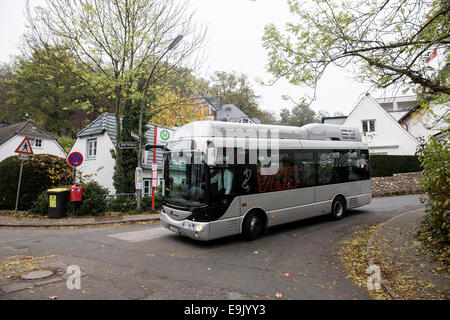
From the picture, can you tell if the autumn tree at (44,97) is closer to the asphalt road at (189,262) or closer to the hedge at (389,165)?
the asphalt road at (189,262)

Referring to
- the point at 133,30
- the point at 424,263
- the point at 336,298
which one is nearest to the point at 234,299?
the point at 336,298

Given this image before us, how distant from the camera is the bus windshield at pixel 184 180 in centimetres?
673

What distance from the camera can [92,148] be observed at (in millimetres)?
20875

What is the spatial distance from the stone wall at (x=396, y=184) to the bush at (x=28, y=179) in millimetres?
20734

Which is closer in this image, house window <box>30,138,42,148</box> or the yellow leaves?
the yellow leaves

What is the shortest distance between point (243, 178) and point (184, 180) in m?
1.66

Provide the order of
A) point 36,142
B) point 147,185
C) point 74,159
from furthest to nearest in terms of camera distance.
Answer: point 36,142, point 147,185, point 74,159

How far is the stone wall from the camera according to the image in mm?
19625

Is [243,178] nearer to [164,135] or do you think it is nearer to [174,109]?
[164,135]

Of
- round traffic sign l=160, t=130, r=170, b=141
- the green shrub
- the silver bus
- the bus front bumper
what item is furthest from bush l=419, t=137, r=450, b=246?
the green shrub

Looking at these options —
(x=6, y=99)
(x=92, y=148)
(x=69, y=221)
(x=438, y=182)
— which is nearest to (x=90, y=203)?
(x=69, y=221)

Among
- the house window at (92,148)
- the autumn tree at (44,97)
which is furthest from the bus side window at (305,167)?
the autumn tree at (44,97)

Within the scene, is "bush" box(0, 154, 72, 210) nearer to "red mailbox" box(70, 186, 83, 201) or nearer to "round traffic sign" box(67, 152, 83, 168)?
"red mailbox" box(70, 186, 83, 201)

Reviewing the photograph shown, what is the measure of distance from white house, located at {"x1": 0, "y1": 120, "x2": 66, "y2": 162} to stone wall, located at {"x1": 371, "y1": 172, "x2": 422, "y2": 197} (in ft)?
120
